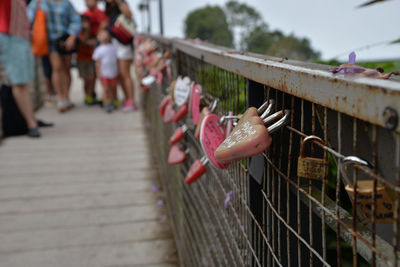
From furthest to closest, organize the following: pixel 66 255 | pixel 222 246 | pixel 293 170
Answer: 1. pixel 66 255
2. pixel 222 246
3. pixel 293 170

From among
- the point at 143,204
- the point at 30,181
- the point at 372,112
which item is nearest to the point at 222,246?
the point at 372,112

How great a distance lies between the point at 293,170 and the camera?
0.86 metres

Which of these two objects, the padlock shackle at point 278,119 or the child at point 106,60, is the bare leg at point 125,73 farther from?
the padlock shackle at point 278,119

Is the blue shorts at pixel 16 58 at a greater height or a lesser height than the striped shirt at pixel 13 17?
lesser

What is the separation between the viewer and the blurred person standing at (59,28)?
5.57m

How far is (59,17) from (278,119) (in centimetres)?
531

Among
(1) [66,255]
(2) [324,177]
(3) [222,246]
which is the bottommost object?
(1) [66,255]

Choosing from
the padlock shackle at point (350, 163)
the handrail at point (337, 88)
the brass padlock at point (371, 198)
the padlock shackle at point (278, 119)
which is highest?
the handrail at point (337, 88)

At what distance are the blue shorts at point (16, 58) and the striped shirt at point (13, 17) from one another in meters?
0.06

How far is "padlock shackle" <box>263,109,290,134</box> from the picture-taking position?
78 cm

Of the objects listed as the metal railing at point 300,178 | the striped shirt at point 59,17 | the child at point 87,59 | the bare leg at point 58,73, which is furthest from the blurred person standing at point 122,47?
the metal railing at point 300,178

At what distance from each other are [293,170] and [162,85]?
2162 millimetres

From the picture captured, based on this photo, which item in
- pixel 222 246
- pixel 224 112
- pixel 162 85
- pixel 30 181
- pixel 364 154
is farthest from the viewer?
pixel 30 181

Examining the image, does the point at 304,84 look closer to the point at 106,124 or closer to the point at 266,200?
the point at 266,200
